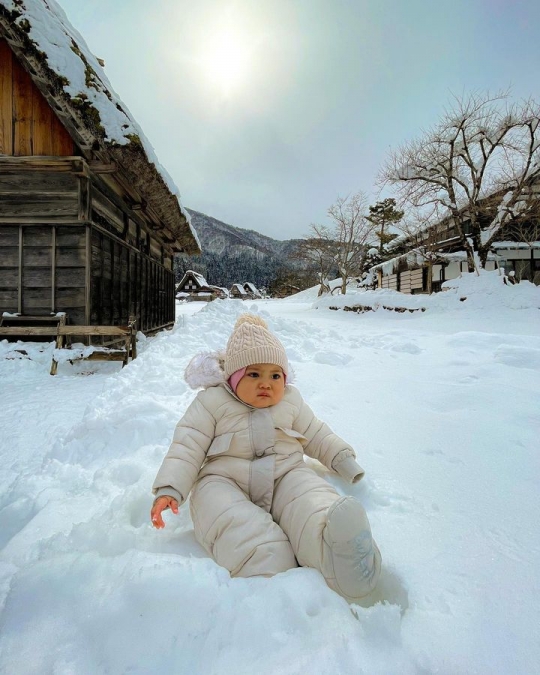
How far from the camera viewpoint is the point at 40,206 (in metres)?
4.71

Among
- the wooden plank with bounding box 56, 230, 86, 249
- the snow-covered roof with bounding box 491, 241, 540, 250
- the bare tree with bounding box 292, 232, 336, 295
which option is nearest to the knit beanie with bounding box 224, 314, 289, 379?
the wooden plank with bounding box 56, 230, 86, 249

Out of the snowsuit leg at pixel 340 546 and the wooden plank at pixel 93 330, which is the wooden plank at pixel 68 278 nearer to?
the wooden plank at pixel 93 330

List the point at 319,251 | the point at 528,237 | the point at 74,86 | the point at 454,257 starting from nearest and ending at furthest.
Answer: the point at 74,86 → the point at 528,237 → the point at 454,257 → the point at 319,251

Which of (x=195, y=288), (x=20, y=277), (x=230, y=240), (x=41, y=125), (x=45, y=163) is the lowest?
(x=20, y=277)

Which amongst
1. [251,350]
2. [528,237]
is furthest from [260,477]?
[528,237]

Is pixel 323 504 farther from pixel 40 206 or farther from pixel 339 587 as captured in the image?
pixel 40 206

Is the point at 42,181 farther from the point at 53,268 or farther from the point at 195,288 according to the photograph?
the point at 195,288

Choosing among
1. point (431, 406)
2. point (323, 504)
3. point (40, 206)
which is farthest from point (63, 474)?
point (40, 206)

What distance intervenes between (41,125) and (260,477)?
5.74m

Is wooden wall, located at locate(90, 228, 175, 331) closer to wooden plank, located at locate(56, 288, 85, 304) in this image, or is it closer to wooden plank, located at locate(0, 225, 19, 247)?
wooden plank, located at locate(56, 288, 85, 304)

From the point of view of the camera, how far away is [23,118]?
4.67 metres

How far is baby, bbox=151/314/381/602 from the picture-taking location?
100cm

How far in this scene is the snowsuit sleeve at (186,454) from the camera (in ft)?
4.14

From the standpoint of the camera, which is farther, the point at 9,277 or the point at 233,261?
the point at 233,261
